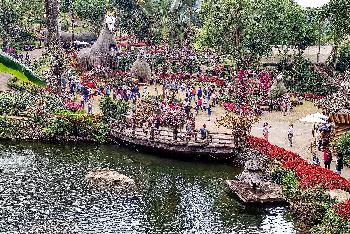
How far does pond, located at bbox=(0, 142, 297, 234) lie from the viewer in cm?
3072

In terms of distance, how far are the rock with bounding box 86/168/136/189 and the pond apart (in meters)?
0.64

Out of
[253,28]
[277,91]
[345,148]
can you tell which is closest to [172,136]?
[345,148]

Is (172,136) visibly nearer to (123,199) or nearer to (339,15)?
(123,199)

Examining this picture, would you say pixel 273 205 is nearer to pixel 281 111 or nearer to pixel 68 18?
pixel 281 111

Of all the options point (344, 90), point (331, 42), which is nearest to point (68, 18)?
point (331, 42)

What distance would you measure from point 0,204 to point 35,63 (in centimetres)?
4408

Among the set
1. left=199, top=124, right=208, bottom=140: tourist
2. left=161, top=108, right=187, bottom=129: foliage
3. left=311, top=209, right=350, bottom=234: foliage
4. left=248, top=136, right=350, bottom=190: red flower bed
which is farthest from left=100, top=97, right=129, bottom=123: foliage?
left=311, top=209, right=350, bottom=234: foliage

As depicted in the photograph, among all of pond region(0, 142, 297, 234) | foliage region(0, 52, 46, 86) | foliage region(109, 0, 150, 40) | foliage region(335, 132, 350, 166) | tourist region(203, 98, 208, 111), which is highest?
foliage region(109, 0, 150, 40)

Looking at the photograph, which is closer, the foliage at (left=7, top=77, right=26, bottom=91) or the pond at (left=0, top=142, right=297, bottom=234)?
the pond at (left=0, top=142, right=297, bottom=234)

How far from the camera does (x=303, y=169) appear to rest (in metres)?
35.8

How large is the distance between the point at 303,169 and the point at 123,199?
37.5ft

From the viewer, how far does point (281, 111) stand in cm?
5672

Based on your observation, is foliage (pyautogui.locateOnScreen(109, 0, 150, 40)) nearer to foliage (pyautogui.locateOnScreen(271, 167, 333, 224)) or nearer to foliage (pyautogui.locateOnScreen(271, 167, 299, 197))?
foliage (pyautogui.locateOnScreen(271, 167, 299, 197))

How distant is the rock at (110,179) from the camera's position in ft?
119
